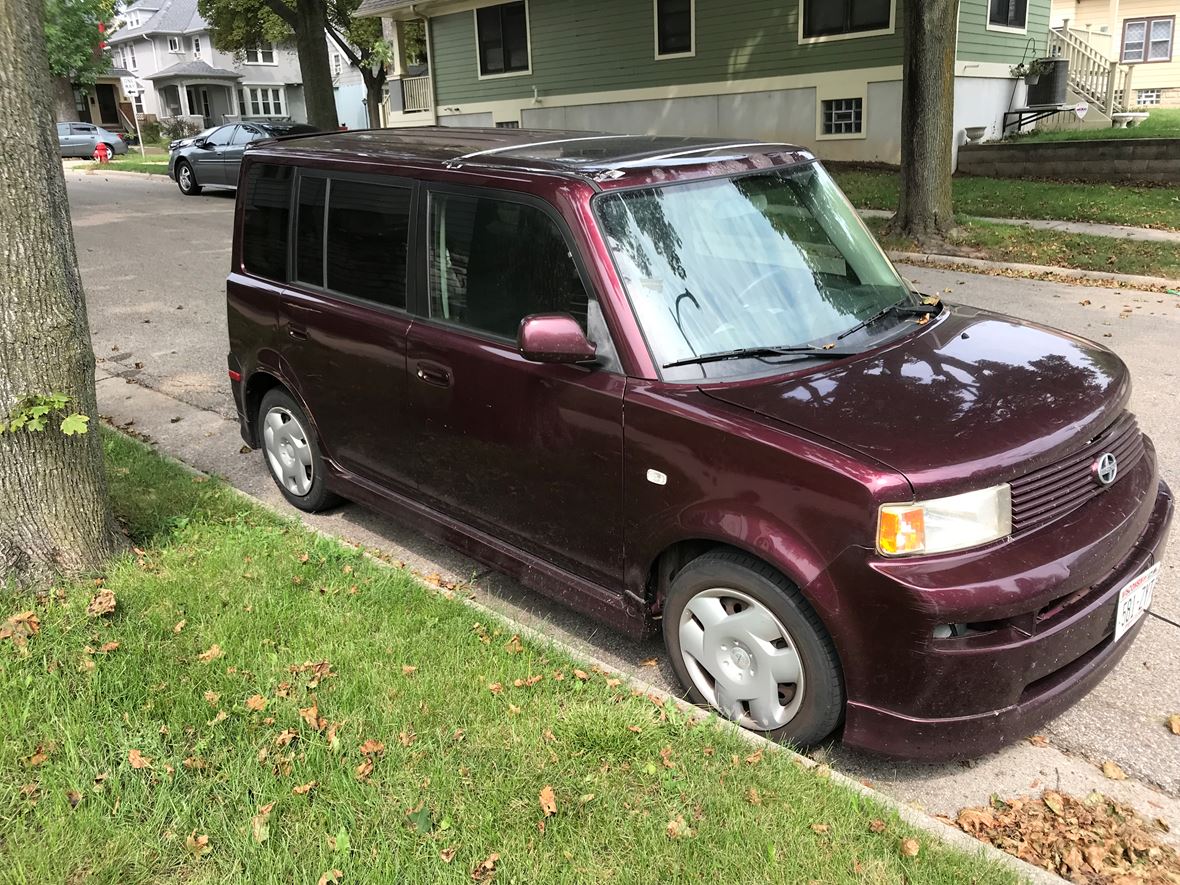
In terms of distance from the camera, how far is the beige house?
95.8ft

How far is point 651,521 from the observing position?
3396 mm

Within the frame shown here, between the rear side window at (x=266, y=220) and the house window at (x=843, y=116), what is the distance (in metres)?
16.1

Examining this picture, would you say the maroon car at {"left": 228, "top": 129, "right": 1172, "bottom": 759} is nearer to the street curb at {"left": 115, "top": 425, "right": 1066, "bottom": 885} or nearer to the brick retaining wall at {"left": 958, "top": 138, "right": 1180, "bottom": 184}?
the street curb at {"left": 115, "top": 425, "right": 1066, "bottom": 885}

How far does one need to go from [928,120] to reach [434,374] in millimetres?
10327

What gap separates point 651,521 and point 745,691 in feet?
2.19

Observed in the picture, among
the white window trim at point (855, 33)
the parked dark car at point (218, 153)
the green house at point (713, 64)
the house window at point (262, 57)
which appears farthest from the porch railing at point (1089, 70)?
the house window at point (262, 57)

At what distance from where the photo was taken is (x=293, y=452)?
532 centimetres

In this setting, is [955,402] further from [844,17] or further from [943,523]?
[844,17]

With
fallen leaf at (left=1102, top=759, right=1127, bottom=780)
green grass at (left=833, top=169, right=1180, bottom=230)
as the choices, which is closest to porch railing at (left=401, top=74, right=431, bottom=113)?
green grass at (left=833, top=169, right=1180, bottom=230)

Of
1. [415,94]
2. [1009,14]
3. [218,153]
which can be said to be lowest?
[218,153]

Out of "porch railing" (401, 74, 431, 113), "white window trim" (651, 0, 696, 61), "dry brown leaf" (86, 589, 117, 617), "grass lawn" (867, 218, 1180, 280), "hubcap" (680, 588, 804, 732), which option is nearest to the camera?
"hubcap" (680, 588, 804, 732)

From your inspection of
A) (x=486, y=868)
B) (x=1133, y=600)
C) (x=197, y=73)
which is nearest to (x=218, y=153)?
(x=486, y=868)

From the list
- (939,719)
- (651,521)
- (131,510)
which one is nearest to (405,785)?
(651,521)

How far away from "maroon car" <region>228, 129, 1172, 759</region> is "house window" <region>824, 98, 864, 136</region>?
52.5 feet
